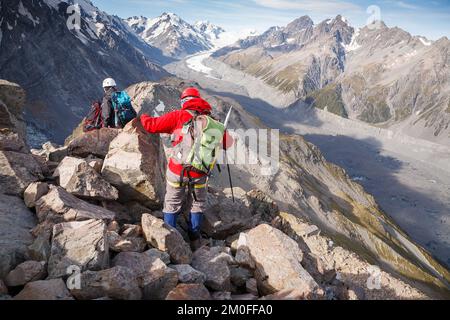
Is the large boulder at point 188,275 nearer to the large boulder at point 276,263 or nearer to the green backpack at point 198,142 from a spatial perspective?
the large boulder at point 276,263

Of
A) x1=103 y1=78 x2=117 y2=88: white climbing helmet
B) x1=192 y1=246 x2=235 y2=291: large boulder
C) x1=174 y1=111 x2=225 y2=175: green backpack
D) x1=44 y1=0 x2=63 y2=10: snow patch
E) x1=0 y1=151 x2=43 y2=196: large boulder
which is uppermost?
x1=44 y1=0 x2=63 y2=10: snow patch

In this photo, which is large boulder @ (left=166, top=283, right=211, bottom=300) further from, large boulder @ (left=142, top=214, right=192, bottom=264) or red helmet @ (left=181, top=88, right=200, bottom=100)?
red helmet @ (left=181, top=88, right=200, bottom=100)

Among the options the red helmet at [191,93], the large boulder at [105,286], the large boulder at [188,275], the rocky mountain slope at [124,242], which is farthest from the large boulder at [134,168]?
the large boulder at [105,286]

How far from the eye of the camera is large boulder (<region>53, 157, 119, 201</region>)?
37.7ft

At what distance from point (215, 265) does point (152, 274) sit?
2017mm

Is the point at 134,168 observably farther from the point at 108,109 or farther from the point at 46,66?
the point at 46,66

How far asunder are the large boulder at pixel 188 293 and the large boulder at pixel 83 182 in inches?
197

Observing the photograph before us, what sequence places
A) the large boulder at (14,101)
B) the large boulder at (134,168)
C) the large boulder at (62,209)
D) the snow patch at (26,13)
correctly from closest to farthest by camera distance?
the large boulder at (62,209)
the large boulder at (134,168)
the large boulder at (14,101)
the snow patch at (26,13)

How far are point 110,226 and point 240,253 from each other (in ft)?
12.7

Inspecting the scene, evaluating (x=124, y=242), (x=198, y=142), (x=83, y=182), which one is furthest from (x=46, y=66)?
(x=124, y=242)

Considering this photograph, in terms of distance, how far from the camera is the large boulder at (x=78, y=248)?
321 inches

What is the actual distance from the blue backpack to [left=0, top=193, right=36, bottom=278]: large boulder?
519cm

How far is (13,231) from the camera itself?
930 centimetres

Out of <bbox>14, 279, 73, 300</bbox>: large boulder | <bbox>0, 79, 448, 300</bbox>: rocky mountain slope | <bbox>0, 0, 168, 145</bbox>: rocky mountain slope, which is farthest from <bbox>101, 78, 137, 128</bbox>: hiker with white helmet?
<bbox>0, 0, 168, 145</bbox>: rocky mountain slope
